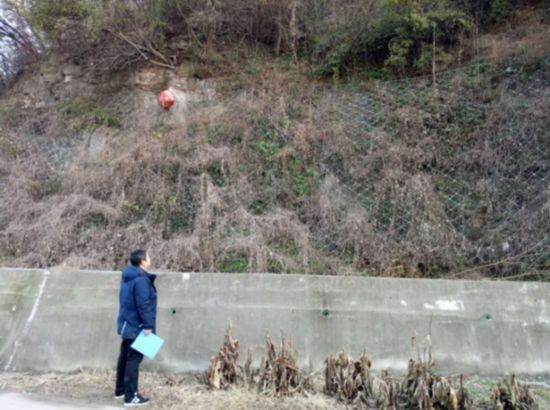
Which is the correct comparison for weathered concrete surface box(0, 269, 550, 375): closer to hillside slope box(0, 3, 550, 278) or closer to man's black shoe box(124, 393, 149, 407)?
hillside slope box(0, 3, 550, 278)

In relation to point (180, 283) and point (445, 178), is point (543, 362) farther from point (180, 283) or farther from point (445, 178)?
point (180, 283)

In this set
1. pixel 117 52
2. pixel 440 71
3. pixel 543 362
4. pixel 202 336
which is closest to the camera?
pixel 543 362

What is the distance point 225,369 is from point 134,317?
117cm

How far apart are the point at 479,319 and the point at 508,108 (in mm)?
4384

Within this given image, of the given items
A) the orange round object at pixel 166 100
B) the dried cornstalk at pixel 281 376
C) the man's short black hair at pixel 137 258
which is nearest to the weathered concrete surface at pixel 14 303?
the man's short black hair at pixel 137 258

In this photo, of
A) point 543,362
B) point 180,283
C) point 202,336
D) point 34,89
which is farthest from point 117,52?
point 543,362

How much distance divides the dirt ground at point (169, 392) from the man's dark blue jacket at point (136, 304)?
81cm

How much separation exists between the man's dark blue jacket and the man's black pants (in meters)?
0.15

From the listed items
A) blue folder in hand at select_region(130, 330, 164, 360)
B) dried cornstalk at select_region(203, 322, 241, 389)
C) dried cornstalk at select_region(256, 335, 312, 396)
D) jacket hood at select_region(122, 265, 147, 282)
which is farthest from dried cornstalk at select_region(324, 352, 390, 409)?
jacket hood at select_region(122, 265, 147, 282)

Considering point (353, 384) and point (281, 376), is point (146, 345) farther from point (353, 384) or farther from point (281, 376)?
point (353, 384)

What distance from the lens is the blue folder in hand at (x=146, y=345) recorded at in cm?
482

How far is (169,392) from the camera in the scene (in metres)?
5.28

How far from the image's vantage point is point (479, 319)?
5.93 metres

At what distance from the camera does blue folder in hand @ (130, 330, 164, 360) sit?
4.82 m
